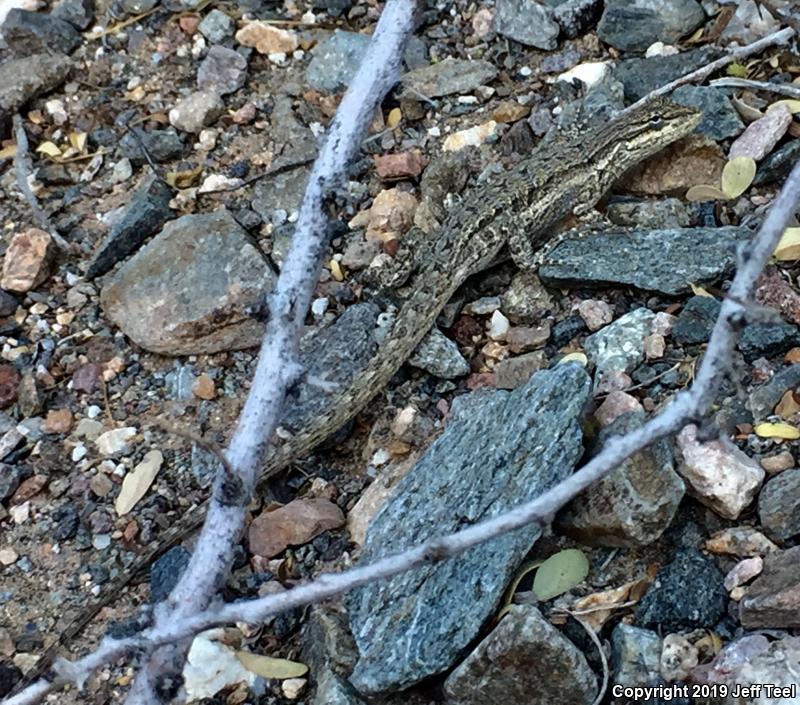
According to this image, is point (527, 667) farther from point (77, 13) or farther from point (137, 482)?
point (77, 13)

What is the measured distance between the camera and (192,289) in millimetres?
5105

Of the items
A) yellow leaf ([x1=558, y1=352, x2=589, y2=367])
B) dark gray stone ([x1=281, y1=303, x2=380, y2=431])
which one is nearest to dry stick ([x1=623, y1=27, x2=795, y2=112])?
yellow leaf ([x1=558, y1=352, x2=589, y2=367])

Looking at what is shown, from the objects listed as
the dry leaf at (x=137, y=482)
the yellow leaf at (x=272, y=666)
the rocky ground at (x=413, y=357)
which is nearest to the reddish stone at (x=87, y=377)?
the rocky ground at (x=413, y=357)

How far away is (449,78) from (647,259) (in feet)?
5.99

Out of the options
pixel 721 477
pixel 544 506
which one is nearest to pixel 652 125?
pixel 721 477

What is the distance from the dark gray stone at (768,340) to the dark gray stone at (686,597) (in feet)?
3.16

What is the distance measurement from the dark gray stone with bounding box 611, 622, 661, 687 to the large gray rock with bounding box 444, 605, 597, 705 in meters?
0.10

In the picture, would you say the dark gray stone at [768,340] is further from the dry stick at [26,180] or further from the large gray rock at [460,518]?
the dry stick at [26,180]

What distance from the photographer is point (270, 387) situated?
2850mm

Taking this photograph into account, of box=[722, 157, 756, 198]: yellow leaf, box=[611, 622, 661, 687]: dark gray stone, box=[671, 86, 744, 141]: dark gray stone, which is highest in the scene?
box=[671, 86, 744, 141]: dark gray stone

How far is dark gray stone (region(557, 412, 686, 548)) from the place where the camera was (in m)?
3.53

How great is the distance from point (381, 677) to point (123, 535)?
5.11 ft

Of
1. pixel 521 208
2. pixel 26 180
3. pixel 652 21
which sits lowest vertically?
pixel 26 180

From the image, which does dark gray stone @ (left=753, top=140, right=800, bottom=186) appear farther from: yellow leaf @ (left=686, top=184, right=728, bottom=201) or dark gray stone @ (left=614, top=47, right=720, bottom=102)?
dark gray stone @ (left=614, top=47, right=720, bottom=102)
